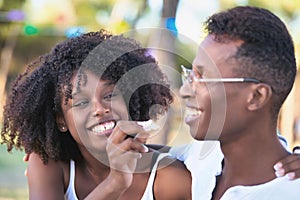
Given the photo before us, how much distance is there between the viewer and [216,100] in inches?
90.3

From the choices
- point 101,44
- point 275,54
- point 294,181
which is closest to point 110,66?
point 101,44

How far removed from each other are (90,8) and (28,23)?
2053 mm

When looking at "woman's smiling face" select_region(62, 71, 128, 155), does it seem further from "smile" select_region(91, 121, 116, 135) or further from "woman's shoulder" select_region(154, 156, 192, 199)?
"woman's shoulder" select_region(154, 156, 192, 199)

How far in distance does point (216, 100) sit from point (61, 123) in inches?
28.7

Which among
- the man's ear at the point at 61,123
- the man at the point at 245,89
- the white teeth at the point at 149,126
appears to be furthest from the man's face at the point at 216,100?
the man's ear at the point at 61,123

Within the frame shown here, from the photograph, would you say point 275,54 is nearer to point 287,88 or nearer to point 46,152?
point 287,88

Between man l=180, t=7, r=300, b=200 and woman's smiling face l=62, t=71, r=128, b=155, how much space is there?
1.01ft

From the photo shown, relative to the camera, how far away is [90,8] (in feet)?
66.7

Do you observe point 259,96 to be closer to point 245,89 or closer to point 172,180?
point 245,89

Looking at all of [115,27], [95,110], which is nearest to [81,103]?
[95,110]

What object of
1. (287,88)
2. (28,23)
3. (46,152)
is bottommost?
(46,152)

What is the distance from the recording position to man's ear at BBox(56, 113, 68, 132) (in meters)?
2.67

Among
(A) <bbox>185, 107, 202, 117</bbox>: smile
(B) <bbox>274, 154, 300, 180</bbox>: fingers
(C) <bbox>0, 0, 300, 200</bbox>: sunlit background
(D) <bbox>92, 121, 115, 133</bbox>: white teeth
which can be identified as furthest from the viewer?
(C) <bbox>0, 0, 300, 200</bbox>: sunlit background

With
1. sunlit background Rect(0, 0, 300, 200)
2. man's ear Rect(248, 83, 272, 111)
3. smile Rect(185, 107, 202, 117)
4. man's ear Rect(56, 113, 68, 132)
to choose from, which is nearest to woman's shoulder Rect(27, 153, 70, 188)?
man's ear Rect(56, 113, 68, 132)
